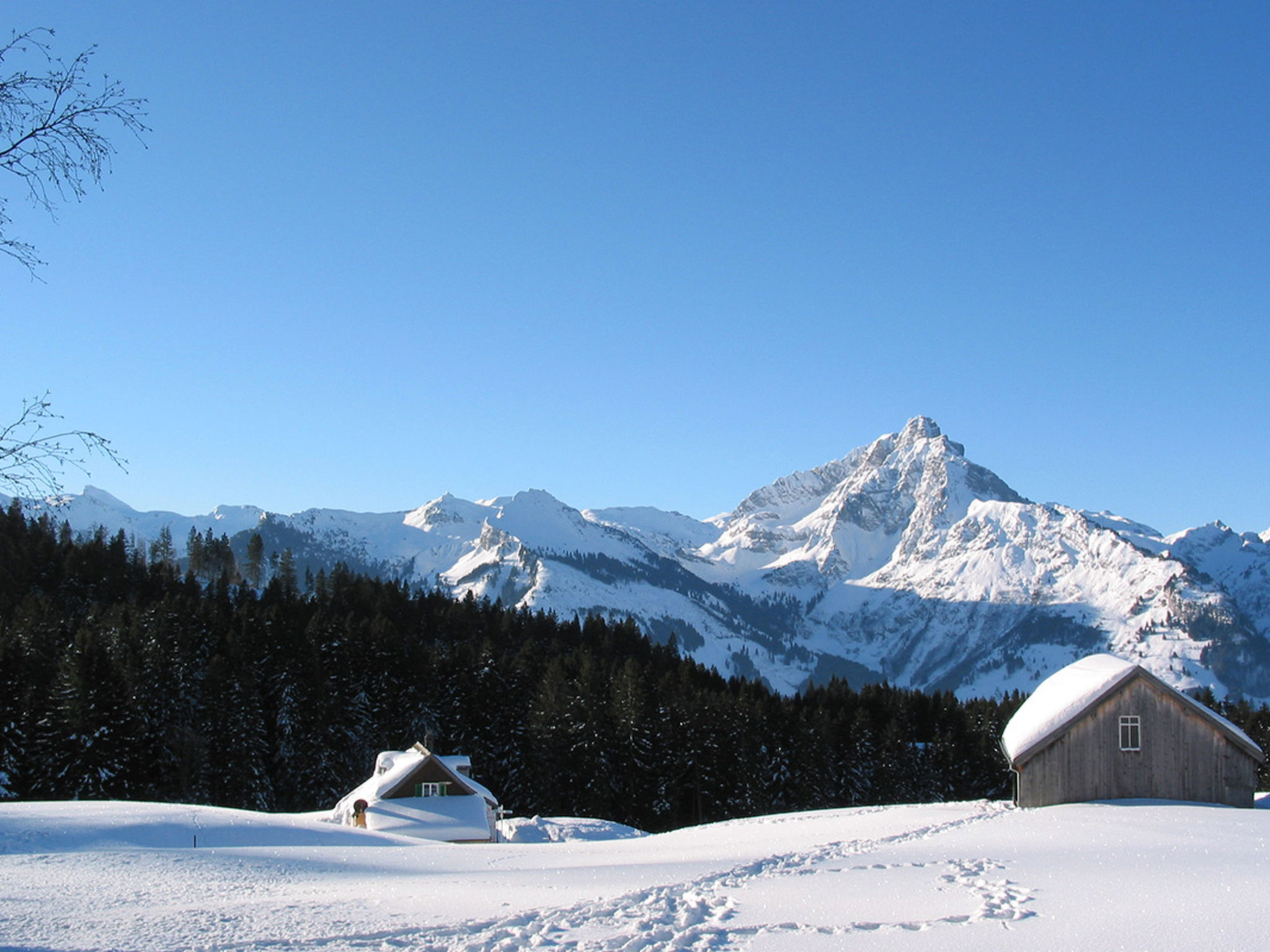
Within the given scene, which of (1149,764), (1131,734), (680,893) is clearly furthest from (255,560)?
(680,893)

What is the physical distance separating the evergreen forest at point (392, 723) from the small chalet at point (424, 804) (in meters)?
7.08

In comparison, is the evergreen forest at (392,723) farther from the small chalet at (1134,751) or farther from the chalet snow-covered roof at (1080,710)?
the small chalet at (1134,751)

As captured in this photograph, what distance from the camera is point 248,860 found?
81.0 ft

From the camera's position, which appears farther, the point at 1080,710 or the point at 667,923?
the point at 1080,710

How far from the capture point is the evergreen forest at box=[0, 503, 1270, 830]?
6028cm

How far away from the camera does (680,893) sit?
1719cm

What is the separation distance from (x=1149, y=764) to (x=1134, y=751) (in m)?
0.85

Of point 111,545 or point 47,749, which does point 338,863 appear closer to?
point 47,749

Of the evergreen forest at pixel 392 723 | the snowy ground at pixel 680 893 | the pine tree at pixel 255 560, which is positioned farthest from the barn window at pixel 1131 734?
the pine tree at pixel 255 560

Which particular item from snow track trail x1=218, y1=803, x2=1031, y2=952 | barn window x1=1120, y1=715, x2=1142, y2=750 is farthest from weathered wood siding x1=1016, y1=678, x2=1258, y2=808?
snow track trail x1=218, y1=803, x2=1031, y2=952

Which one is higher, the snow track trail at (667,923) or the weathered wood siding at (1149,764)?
the weathered wood siding at (1149,764)

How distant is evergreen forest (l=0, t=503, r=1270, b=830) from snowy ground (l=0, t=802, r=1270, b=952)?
1234 inches

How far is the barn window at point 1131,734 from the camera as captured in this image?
4209cm

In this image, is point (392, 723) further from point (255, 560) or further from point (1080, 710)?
point (255, 560)
